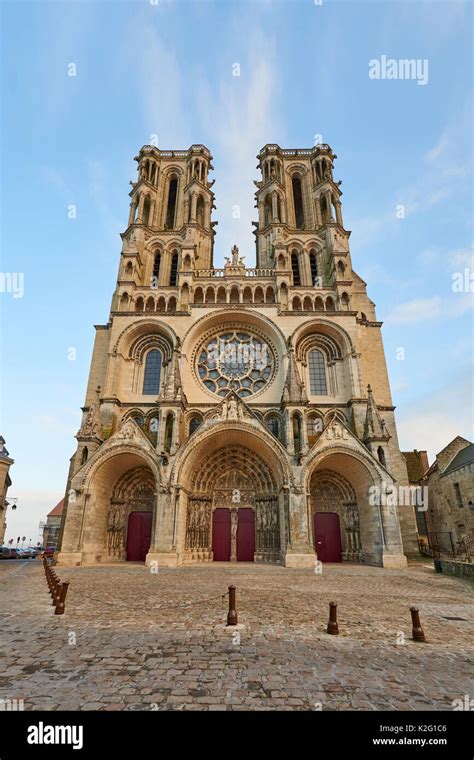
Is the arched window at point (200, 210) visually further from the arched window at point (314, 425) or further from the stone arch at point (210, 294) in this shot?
the arched window at point (314, 425)

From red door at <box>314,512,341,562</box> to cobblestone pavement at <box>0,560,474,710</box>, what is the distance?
472 inches

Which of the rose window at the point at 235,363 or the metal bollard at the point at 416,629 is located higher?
the rose window at the point at 235,363

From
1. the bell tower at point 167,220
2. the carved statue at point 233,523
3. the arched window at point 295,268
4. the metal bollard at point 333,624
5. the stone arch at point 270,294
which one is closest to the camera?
the metal bollard at point 333,624

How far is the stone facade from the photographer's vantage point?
21281 millimetres

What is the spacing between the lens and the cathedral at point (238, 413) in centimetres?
1923

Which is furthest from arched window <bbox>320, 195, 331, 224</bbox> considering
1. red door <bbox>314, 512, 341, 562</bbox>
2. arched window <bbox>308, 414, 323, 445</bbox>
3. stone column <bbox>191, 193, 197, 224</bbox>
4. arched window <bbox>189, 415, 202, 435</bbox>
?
red door <bbox>314, 512, 341, 562</bbox>

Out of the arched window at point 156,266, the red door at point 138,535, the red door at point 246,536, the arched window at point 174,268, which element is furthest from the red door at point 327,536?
the arched window at point 156,266

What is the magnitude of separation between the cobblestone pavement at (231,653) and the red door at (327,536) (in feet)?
39.4

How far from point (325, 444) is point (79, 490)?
13.2 m

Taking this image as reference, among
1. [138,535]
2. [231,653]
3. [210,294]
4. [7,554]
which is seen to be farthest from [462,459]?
[7,554]

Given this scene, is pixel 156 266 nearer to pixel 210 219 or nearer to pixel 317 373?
pixel 210 219

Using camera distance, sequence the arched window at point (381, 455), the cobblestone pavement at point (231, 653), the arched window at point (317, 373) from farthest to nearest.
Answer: the arched window at point (317, 373)
the arched window at point (381, 455)
the cobblestone pavement at point (231, 653)

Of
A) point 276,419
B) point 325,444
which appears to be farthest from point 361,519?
point 276,419

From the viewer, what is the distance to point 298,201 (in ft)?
110
